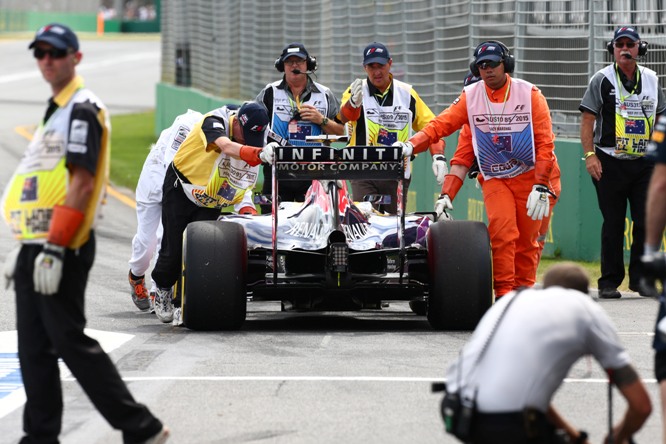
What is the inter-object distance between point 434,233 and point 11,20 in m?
74.8

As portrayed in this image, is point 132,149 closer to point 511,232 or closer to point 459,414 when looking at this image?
point 511,232

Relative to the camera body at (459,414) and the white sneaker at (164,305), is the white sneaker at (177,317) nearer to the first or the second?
the white sneaker at (164,305)

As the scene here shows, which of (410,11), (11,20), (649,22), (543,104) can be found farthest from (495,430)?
(11,20)

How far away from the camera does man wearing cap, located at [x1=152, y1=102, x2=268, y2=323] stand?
444 inches

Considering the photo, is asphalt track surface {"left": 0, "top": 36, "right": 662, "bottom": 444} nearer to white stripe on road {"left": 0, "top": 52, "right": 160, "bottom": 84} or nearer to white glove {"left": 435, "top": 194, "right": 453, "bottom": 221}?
white glove {"left": 435, "top": 194, "right": 453, "bottom": 221}

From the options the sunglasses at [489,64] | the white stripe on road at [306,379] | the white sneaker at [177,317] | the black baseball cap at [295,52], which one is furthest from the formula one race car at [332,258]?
the black baseball cap at [295,52]

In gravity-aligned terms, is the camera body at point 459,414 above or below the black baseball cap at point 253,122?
below

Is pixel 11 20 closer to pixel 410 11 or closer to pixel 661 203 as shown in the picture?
pixel 410 11

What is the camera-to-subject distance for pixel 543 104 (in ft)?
39.1

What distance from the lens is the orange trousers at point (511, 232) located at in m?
11.9

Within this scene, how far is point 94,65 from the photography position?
61.7m

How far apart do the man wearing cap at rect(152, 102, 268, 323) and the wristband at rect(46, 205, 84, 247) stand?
14.2 ft

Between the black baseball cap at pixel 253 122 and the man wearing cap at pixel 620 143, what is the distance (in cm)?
331

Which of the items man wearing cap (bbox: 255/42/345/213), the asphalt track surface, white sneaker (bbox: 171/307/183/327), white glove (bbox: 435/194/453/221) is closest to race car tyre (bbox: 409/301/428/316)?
the asphalt track surface
